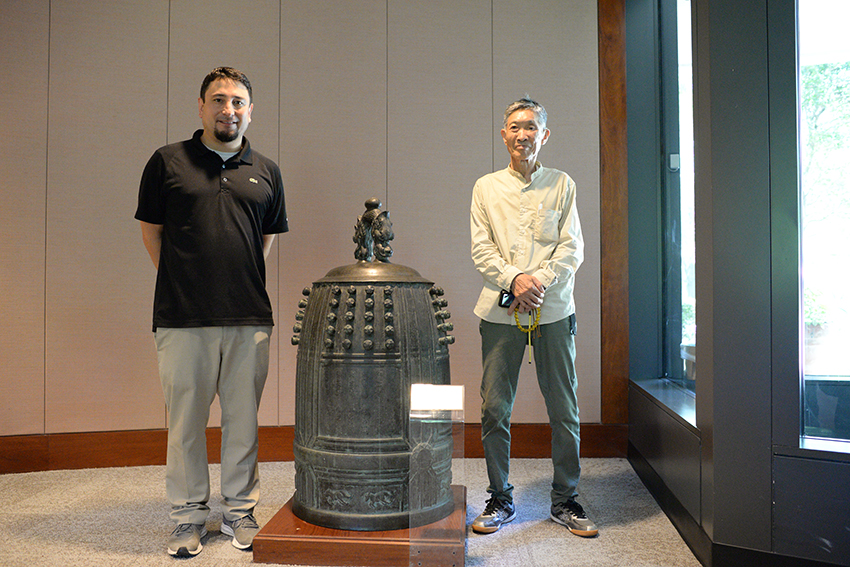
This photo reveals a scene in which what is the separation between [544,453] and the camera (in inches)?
150

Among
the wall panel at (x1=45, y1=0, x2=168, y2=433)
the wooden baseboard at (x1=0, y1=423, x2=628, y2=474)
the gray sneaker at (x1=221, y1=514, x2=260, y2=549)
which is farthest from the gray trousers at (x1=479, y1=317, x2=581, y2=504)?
the wall panel at (x1=45, y1=0, x2=168, y2=433)

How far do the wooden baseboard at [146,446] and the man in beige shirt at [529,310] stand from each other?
769mm

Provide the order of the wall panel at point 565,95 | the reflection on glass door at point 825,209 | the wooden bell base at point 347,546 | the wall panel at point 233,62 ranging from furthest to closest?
the wall panel at point 565,95 < the wall panel at point 233,62 < the wooden bell base at point 347,546 < the reflection on glass door at point 825,209

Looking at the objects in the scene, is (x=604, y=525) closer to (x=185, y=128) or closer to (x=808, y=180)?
(x=808, y=180)

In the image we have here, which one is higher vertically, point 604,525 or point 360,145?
point 360,145

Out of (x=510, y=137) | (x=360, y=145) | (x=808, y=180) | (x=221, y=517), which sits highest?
(x=360, y=145)

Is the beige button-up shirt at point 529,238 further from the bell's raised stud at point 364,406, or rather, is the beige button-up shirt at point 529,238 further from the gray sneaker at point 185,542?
Answer: the gray sneaker at point 185,542

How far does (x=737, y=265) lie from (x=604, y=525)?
1237mm

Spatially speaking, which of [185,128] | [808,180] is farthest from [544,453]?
[185,128]

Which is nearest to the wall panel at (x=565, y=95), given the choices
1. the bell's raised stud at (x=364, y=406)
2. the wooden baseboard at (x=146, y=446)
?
the wooden baseboard at (x=146, y=446)

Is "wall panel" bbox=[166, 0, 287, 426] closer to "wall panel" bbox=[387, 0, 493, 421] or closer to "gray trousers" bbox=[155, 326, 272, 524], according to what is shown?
"wall panel" bbox=[387, 0, 493, 421]

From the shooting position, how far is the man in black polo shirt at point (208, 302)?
241cm

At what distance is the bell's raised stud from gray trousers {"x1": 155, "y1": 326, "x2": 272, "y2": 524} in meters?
0.23

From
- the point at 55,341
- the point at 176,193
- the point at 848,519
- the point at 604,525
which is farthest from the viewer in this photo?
the point at 55,341
